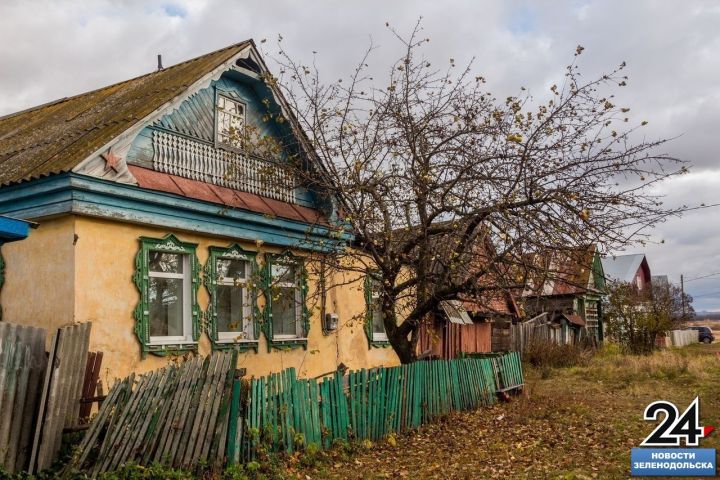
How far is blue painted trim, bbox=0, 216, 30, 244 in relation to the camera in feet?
22.0

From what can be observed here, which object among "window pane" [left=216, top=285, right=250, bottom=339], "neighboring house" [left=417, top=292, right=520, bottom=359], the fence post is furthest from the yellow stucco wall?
"neighboring house" [left=417, top=292, right=520, bottom=359]

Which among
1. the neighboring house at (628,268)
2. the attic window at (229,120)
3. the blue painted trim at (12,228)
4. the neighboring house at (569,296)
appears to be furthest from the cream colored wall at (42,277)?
the neighboring house at (628,268)

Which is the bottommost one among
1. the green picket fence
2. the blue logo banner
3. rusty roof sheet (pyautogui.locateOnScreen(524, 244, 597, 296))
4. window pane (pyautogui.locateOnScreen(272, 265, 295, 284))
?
the blue logo banner

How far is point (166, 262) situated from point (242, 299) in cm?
171

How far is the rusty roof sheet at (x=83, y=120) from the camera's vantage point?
361 inches

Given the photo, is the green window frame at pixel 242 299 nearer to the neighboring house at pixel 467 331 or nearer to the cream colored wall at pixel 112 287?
the cream colored wall at pixel 112 287

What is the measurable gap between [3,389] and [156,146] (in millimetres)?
4652

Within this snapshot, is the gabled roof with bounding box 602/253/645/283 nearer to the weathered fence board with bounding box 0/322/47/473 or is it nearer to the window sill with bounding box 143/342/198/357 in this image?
the window sill with bounding box 143/342/198/357

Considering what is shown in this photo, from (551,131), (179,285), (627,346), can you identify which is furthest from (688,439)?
(627,346)

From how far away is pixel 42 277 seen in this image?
348 inches

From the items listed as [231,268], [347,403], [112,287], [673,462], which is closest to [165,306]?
[112,287]

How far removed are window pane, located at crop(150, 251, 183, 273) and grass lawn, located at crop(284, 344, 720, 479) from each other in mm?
3811

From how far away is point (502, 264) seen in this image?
10.1m

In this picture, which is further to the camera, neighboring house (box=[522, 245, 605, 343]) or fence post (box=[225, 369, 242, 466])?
neighboring house (box=[522, 245, 605, 343])
